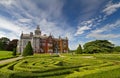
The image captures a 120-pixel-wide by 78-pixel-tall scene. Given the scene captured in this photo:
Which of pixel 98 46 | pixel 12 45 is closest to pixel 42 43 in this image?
pixel 12 45

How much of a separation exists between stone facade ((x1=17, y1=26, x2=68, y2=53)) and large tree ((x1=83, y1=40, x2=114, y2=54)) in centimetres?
2057

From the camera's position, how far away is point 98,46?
209ft

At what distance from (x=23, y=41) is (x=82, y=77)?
2867 inches

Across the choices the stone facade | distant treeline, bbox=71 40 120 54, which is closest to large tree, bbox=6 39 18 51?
the stone facade

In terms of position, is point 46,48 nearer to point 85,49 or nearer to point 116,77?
point 85,49

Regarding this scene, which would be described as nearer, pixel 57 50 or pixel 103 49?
pixel 103 49

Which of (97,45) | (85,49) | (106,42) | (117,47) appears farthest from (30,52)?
(117,47)

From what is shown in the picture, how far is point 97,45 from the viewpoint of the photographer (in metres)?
64.1

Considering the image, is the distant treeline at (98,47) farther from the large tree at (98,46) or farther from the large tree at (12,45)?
the large tree at (12,45)

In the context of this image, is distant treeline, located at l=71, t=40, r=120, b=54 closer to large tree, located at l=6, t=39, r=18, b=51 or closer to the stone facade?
the stone facade

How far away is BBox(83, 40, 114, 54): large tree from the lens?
61656 mm

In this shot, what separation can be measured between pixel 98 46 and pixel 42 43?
1238 inches

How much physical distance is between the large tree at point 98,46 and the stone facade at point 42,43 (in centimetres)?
2057

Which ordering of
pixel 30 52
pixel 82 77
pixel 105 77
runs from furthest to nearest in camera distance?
pixel 30 52
pixel 105 77
pixel 82 77
